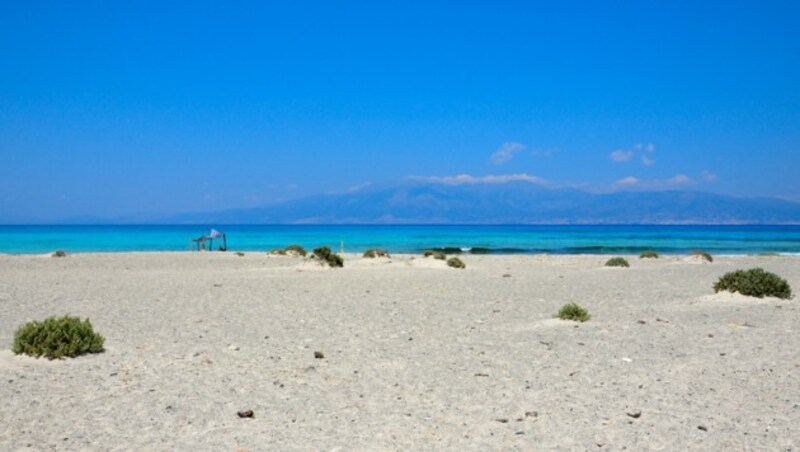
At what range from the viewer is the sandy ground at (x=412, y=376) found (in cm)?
637

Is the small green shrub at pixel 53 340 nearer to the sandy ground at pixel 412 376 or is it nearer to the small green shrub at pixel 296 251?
the sandy ground at pixel 412 376

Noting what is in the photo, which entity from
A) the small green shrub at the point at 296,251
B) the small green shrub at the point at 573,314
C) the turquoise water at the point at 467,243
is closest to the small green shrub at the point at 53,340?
the small green shrub at the point at 573,314

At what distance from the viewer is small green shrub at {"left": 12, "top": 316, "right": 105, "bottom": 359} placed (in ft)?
31.2

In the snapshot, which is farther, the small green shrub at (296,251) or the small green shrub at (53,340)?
the small green shrub at (296,251)

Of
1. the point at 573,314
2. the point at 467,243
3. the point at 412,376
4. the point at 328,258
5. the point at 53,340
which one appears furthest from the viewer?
the point at 467,243

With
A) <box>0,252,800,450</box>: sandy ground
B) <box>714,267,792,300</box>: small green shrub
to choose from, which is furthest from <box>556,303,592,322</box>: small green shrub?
<box>714,267,792,300</box>: small green shrub

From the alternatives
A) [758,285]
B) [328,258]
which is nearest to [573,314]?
[758,285]

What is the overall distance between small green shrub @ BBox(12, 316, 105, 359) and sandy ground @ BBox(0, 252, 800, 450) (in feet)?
0.75

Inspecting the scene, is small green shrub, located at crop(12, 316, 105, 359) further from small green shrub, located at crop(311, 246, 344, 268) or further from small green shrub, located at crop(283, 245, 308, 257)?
small green shrub, located at crop(283, 245, 308, 257)

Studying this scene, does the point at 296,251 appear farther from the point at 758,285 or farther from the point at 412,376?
the point at 412,376

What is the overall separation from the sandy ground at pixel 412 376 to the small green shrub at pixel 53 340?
0.23 meters

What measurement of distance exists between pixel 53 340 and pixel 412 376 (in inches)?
208

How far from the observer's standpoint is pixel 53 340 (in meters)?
9.60

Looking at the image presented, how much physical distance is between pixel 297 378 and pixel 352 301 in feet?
27.4
